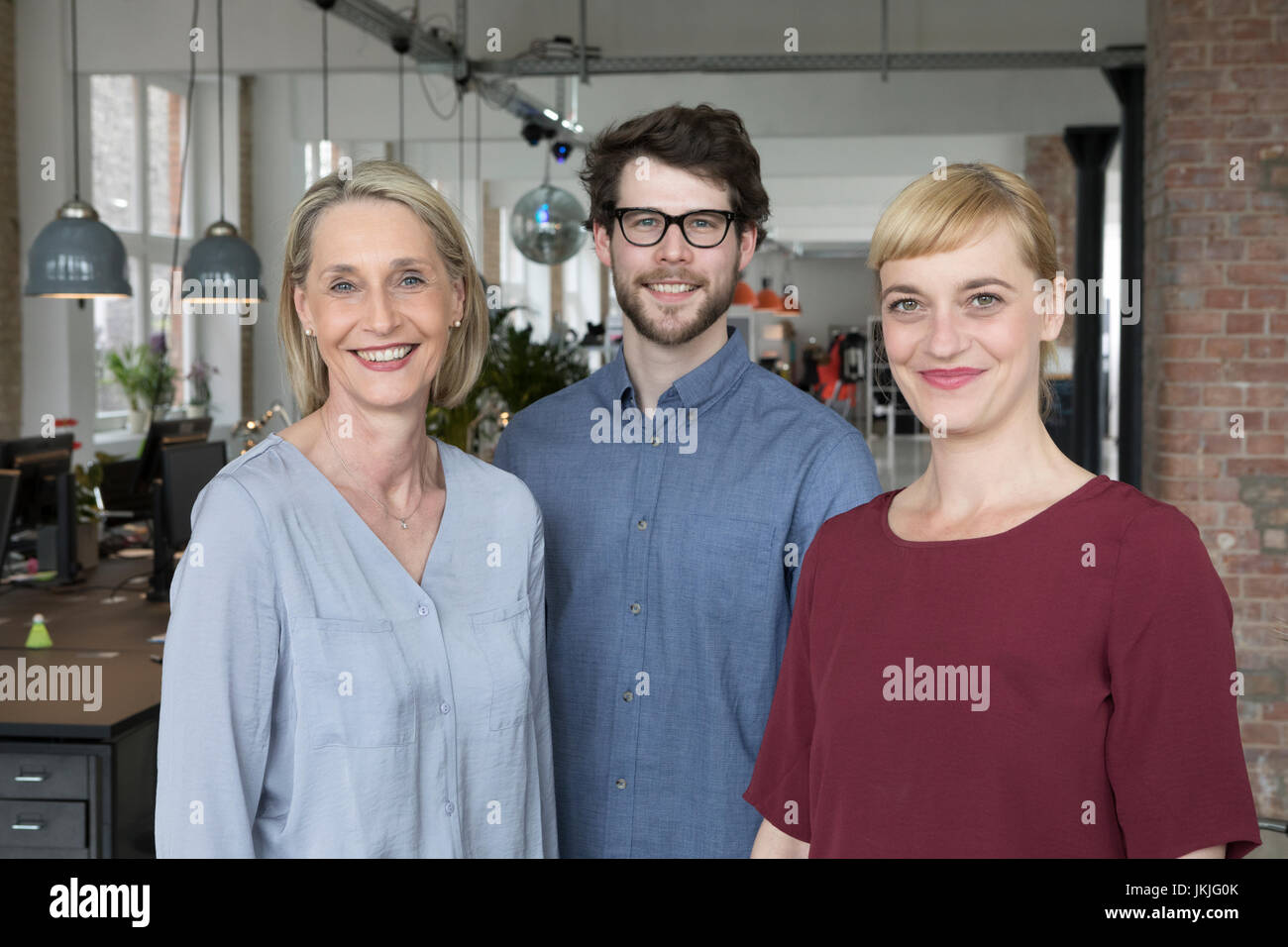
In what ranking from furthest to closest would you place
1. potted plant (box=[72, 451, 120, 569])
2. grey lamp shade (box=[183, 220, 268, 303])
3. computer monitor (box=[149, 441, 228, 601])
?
grey lamp shade (box=[183, 220, 268, 303]) → potted plant (box=[72, 451, 120, 569]) → computer monitor (box=[149, 441, 228, 601])

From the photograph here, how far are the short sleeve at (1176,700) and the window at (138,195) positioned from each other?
30.2ft

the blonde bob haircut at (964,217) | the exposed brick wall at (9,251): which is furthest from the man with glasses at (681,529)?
the exposed brick wall at (9,251)

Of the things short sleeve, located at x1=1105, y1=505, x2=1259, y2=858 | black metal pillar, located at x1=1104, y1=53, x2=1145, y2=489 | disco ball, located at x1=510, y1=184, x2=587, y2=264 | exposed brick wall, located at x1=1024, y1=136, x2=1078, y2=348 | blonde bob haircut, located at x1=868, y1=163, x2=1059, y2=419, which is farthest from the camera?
exposed brick wall, located at x1=1024, y1=136, x2=1078, y2=348

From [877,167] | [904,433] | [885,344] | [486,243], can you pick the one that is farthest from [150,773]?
[904,433]

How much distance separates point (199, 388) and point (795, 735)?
10.1m

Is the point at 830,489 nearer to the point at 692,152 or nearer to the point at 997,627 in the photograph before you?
the point at 692,152

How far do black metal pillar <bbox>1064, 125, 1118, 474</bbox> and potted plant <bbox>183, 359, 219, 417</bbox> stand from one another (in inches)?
272

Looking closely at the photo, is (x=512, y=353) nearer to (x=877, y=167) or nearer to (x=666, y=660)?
(x=666, y=660)

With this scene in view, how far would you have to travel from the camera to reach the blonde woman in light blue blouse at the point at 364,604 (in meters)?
1.43

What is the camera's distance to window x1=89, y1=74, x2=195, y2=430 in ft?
31.8

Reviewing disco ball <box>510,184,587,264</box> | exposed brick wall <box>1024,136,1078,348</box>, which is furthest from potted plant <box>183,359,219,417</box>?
exposed brick wall <box>1024,136,1078,348</box>

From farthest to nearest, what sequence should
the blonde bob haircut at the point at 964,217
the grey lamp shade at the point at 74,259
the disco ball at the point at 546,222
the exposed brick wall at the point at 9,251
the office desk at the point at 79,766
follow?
the exposed brick wall at the point at 9,251 < the disco ball at the point at 546,222 < the grey lamp shade at the point at 74,259 < the office desk at the point at 79,766 < the blonde bob haircut at the point at 964,217

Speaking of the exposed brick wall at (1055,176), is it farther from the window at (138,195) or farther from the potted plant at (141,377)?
the potted plant at (141,377)

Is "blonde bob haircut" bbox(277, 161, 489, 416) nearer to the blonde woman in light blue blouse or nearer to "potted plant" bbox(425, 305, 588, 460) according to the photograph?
the blonde woman in light blue blouse
